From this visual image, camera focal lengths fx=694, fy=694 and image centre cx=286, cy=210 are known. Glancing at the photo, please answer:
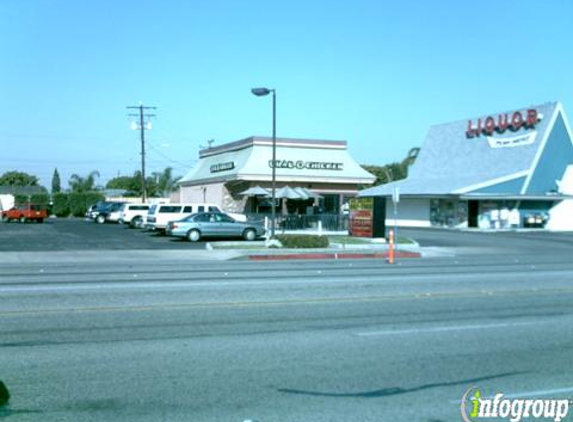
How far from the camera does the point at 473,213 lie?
168 ft

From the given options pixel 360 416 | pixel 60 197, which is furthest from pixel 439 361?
pixel 60 197

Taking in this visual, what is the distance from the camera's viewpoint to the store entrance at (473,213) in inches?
1998

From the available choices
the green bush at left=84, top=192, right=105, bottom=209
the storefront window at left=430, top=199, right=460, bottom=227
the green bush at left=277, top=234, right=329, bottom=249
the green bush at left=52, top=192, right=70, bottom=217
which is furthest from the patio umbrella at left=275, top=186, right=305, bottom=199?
the green bush at left=52, top=192, right=70, bottom=217

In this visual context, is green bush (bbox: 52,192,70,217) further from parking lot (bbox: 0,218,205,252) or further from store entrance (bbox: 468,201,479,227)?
store entrance (bbox: 468,201,479,227)

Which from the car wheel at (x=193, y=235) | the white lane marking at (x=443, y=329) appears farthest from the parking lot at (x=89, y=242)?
the white lane marking at (x=443, y=329)

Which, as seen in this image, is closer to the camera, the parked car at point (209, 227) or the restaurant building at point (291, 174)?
the parked car at point (209, 227)

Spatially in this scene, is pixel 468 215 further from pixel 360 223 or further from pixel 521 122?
pixel 360 223

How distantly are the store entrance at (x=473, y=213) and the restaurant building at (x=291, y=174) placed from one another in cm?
736

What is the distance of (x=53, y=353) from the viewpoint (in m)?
8.40

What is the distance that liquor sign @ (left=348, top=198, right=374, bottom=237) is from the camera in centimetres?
3525

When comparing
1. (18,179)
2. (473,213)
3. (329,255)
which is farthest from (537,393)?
(18,179)

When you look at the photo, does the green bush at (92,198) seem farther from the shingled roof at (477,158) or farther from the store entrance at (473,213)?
the store entrance at (473,213)

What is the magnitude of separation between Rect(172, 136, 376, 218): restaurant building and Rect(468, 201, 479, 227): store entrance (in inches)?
290

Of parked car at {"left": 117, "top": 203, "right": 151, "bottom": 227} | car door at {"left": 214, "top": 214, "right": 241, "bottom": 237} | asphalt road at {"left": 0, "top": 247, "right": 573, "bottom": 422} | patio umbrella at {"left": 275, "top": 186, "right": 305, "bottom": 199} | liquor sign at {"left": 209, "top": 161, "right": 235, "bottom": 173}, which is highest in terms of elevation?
liquor sign at {"left": 209, "top": 161, "right": 235, "bottom": 173}
